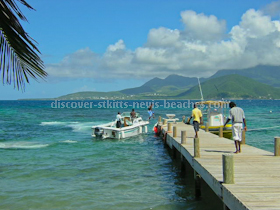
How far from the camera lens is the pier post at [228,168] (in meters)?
7.07

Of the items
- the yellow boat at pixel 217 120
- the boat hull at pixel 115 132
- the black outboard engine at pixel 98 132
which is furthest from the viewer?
the black outboard engine at pixel 98 132

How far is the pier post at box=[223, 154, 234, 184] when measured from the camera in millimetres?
7074

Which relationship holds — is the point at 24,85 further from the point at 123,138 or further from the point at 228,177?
the point at 123,138

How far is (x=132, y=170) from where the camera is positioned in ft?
47.9

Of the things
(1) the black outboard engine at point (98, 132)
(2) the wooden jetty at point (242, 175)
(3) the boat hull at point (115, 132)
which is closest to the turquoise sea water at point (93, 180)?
(2) the wooden jetty at point (242, 175)

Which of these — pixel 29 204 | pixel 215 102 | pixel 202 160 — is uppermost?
pixel 215 102

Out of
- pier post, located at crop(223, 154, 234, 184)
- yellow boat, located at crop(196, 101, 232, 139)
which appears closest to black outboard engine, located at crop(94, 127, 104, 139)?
yellow boat, located at crop(196, 101, 232, 139)

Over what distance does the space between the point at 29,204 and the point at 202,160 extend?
571cm

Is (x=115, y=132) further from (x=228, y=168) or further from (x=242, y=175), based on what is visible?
(x=228, y=168)

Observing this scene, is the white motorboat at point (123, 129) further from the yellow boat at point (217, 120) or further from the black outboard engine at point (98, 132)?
the yellow boat at point (217, 120)

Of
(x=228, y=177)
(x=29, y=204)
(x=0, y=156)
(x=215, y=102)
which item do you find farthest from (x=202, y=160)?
(x=215, y=102)

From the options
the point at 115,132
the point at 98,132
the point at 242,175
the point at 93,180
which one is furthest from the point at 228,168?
the point at 98,132

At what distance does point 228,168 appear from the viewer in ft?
23.6

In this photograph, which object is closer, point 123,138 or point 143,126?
point 123,138
